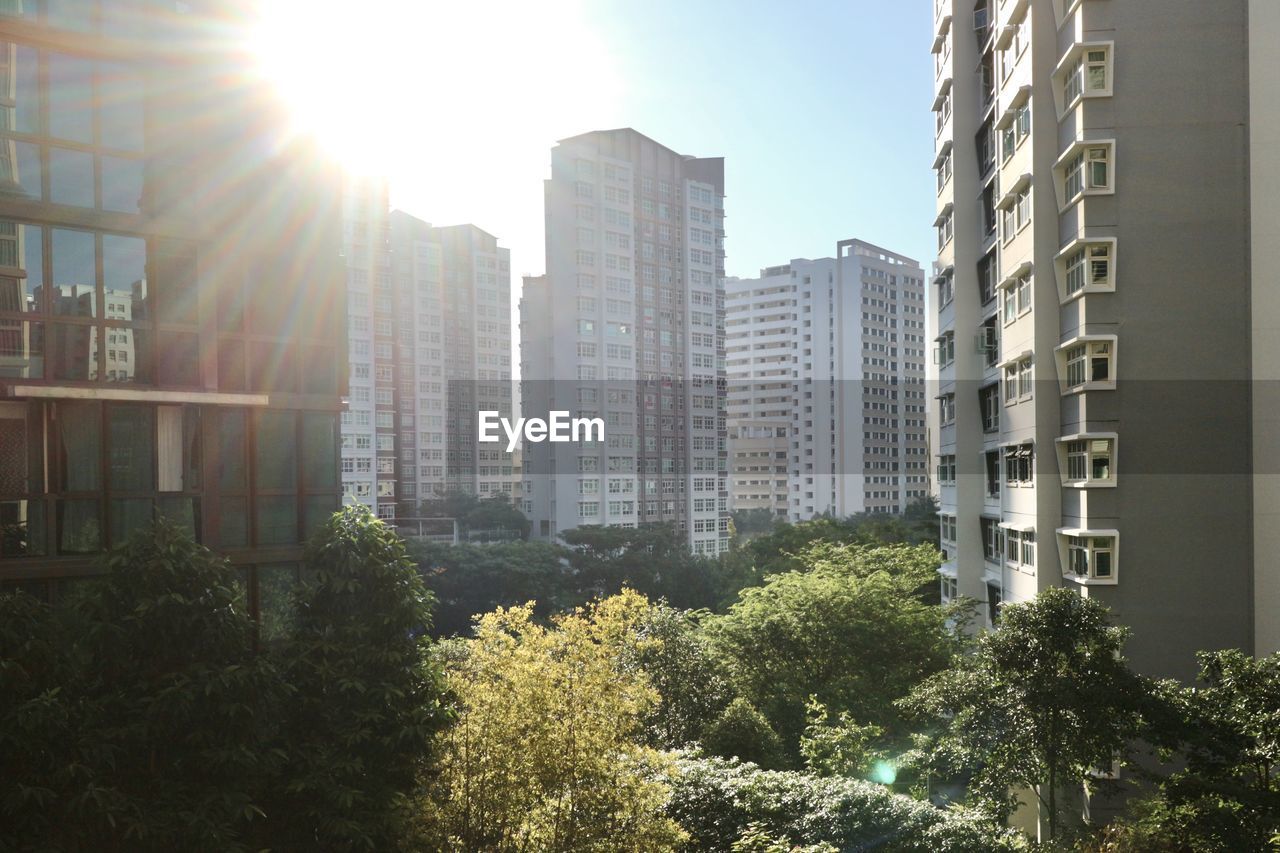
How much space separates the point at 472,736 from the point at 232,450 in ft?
11.9

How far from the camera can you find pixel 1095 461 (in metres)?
11.0

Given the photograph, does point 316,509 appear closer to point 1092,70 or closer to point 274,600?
point 274,600

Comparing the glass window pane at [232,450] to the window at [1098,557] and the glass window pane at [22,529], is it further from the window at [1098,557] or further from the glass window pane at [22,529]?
the window at [1098,557]

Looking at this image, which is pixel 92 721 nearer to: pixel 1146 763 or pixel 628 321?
pixel 1146 763

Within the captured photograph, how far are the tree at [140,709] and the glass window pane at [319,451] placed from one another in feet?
7.25

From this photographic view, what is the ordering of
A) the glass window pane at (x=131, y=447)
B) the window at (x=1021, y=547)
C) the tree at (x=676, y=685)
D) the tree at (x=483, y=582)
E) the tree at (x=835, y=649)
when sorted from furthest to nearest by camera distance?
the tree at (x=483, y=582), the tree at (x=835, y=649), the tree at (x=676, y=685), the window at (x=1021, y=547), the glass window pane at (x=131, y=447)

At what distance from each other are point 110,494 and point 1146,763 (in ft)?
38.6

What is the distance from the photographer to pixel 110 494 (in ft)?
25.4

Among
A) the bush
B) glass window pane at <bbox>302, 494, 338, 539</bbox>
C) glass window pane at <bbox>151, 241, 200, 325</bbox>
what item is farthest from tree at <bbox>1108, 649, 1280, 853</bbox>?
glass window pane at <bbox>151, 241, 200, 325</bbox>

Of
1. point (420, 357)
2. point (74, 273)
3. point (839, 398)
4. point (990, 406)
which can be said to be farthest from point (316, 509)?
point (839, 398)

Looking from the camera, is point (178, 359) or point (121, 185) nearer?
point (121, 185)

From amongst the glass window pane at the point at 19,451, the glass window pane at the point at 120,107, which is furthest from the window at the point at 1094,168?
the glass window pane at the point at 19,451

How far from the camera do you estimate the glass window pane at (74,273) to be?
7.67 m

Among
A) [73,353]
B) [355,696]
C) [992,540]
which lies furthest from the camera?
[992,540]
